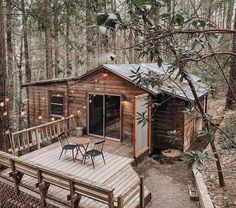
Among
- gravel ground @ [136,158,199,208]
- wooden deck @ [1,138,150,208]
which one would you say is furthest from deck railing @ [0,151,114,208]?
gravel ground @ [136,158,199,208]

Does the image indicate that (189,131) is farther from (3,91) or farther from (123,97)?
(3,91)

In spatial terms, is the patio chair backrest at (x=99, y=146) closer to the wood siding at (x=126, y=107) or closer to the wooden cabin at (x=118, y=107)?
the wooden cabin at (x=118, y=107)

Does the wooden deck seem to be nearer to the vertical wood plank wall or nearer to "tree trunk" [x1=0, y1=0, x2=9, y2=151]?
"tree trunk" [x1=0, y1=0, x2=9, y2=151]

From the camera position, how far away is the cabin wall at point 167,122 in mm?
10195

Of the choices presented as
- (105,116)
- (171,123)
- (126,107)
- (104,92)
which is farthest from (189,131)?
(104,92)

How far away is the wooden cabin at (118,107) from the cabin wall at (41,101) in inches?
1.8

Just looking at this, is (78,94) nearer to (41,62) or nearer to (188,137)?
(188,137)

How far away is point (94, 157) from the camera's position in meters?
8.70

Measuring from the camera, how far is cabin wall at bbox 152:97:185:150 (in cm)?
1020

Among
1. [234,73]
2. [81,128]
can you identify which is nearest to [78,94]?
[81,128]

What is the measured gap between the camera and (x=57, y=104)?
40.0 ft

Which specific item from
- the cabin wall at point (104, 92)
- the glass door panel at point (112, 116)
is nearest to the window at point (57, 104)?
the cabin wall at point (104, 92)

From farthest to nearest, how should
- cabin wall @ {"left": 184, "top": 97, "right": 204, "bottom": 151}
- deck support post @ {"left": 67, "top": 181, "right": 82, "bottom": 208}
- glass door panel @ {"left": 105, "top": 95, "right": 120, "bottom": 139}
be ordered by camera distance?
glass door panel @ {"left": 105, "top": 95, "right": 120, "bottom": 139}
cabin wall @ {"left": 184, "top": 97, "right": 204, "bottom": 151}
deck support post @ {"left": 67, "top": 181, "right": 82, "bottom": 208}

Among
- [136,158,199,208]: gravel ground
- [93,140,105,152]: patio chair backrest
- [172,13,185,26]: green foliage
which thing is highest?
[172,13,185,26]: green foliage
